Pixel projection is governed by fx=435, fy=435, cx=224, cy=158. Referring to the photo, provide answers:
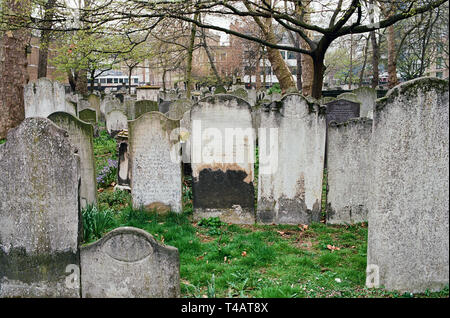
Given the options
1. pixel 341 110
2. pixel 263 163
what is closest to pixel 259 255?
pixel 263 163

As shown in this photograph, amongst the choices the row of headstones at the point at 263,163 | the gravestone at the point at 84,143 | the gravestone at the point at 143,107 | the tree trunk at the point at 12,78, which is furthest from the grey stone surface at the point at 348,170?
the tree trunk at the point at 12,78

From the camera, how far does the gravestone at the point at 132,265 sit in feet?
12.9

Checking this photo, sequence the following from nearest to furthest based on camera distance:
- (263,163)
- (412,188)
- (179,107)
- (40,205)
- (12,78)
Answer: (412,188) < (40,205) < (263,163) < (179,107) < (12,78)

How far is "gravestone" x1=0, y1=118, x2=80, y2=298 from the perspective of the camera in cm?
409

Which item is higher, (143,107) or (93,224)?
(143,107)

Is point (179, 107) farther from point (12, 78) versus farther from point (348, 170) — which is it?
point (348, 170)

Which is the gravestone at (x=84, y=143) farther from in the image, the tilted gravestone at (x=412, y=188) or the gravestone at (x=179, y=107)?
the gravestone at (x=179, y=107)

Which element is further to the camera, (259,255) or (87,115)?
(87,115)

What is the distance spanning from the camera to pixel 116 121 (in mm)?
14242

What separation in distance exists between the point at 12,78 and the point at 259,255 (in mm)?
11184

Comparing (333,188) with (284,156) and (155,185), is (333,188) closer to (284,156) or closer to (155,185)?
(284,156)

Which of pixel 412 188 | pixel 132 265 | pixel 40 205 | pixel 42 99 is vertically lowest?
pixel 132 265

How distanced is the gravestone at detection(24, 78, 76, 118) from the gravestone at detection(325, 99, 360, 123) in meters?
8.08

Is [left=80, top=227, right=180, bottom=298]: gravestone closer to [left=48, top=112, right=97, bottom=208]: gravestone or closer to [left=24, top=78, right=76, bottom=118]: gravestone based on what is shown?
[left=48, top=112, right=97, bottom=208]: gravestone
